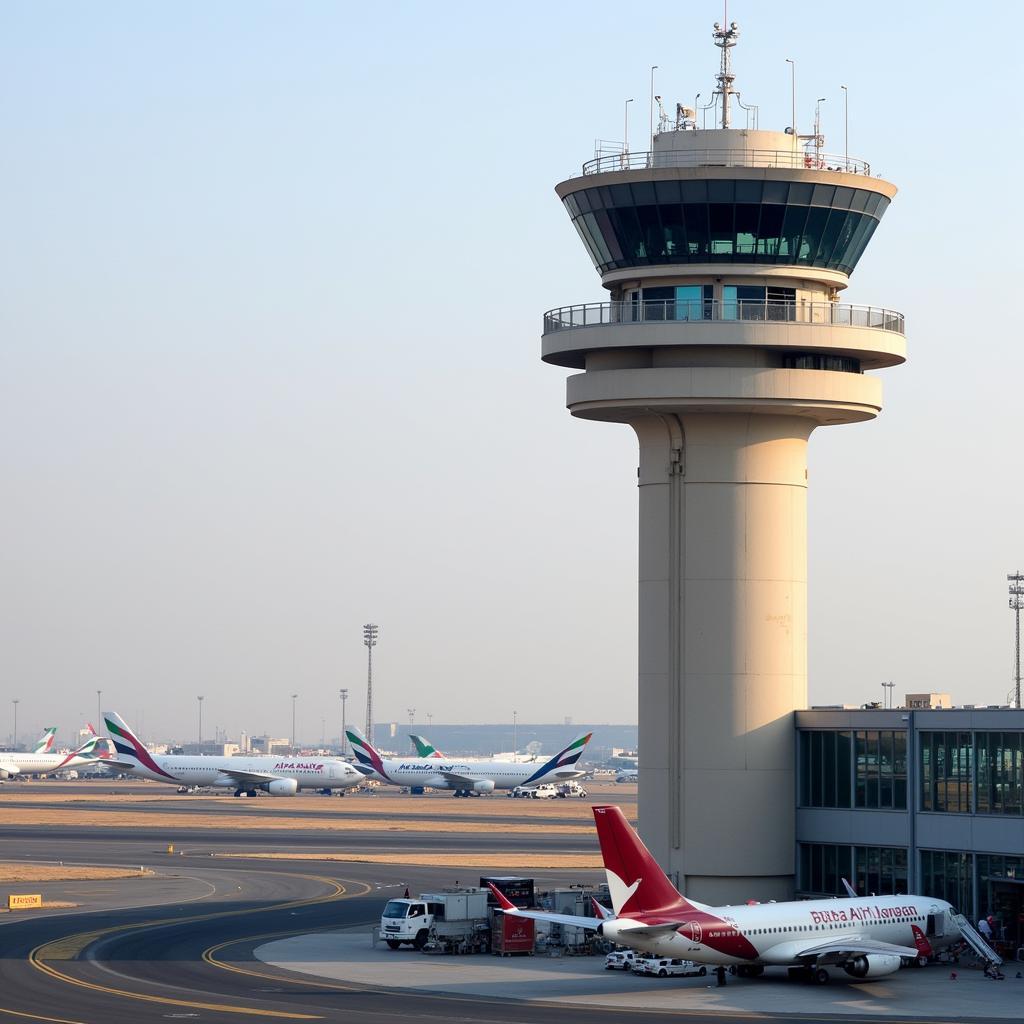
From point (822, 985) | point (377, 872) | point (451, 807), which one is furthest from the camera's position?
point (451, 807)

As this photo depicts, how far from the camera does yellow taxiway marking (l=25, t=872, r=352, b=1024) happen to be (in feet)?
159

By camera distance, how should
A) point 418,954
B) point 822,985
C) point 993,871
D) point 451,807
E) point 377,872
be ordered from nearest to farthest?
1. point 822,985
2. point 993,871
3. point 418,954
4. point 377,872
5. point 451,807

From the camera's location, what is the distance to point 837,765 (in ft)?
207

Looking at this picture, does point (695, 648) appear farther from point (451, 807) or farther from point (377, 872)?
point (451, 807)

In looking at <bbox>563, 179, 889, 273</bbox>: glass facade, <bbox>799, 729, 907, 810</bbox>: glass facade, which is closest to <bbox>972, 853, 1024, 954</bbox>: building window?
<bbox>799, 729, 907, 810</bbox>: glass facade

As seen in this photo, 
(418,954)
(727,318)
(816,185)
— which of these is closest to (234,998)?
(418,954)

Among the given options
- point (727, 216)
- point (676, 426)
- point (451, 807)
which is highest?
point (727, 216)

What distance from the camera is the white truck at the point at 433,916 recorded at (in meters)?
63.0

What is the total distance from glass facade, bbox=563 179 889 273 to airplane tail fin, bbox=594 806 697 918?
22883mm

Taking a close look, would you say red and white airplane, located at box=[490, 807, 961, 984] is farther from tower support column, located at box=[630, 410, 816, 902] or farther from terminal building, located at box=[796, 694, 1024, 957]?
tower support column, located at box=[630, 410, 816, 902]

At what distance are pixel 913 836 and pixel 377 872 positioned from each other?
43577 millimetres

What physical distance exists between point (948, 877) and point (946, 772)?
3.71 meters

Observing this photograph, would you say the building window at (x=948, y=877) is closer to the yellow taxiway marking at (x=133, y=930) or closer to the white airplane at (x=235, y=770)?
the yellow taxiway marking at (x=133, y=930)

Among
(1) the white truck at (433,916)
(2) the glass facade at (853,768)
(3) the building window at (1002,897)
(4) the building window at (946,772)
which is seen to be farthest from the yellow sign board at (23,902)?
(3) the building window at (1002,897)
